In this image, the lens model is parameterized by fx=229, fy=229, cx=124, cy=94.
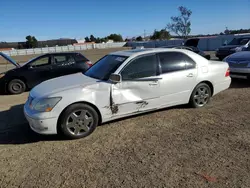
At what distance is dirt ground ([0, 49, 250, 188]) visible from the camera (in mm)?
2863

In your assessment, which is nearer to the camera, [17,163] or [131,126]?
[17,163]

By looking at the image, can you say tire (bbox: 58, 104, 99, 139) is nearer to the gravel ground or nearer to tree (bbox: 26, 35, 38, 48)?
the gravel ground

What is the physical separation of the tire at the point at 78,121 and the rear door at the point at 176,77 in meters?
1.58

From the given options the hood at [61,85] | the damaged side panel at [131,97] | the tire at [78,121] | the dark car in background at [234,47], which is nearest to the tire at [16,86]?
the hood at [61,85]

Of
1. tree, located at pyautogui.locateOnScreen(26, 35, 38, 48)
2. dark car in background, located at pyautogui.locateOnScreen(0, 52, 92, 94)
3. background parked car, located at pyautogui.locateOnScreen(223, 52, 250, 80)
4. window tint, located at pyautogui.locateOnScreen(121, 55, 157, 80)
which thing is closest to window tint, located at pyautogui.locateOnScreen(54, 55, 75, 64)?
dark car in background, located at pyautogui.locateOnScreen(0, 52, 92, 94)

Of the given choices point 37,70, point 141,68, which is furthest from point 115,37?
point 141,68

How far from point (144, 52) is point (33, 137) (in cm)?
279

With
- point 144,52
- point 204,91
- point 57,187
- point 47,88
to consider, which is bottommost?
point 57,187

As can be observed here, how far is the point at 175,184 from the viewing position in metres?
2.72

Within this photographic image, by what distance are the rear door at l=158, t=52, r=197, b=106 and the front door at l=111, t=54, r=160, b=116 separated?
18 centimetres

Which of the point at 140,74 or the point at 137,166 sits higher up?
the point at 140,74

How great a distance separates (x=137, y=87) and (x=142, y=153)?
148 cm

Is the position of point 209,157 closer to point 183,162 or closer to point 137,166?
point 183,162

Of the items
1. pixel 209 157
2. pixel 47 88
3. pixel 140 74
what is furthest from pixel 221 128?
pixel 47 88
